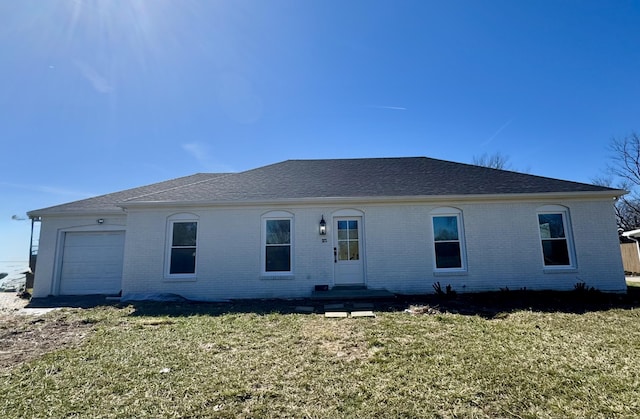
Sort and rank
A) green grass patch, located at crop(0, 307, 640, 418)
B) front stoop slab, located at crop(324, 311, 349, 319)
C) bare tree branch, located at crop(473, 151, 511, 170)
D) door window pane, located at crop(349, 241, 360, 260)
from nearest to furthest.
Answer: green grass patch, located at crop(0, 307, 640, 418) < front stoop slab, located at crop(324, 311, 349, 319) < door window pane, located at crop(349, 241, 360, 260) < bare tree branch, located at crop(473, 151, 511, 170)

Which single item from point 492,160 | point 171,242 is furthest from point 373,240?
point 492,160

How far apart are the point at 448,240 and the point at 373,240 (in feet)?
7.98

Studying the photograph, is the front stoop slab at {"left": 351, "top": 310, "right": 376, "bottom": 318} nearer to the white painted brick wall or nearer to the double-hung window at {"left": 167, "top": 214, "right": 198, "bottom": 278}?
the white painted brick wall

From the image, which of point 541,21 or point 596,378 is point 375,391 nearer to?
point 596,378

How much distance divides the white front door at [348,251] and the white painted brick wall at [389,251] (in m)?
0.22

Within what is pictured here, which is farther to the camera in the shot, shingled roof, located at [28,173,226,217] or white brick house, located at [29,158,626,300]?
shingled roof, located at [28,173,226,217]

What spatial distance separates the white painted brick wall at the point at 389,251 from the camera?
9430mm

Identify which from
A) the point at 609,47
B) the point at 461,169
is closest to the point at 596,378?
the point at 461,169

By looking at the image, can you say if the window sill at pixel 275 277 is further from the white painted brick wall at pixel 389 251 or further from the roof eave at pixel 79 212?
the roof eave at pixel 79 212

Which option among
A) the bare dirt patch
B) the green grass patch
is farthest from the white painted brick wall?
the green grass patch

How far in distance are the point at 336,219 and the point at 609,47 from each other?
10946 millimetres

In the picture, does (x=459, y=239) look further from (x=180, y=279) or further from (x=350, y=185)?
(x=180, y=279)

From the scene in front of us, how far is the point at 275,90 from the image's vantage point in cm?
1109

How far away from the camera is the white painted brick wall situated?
9.43 m
